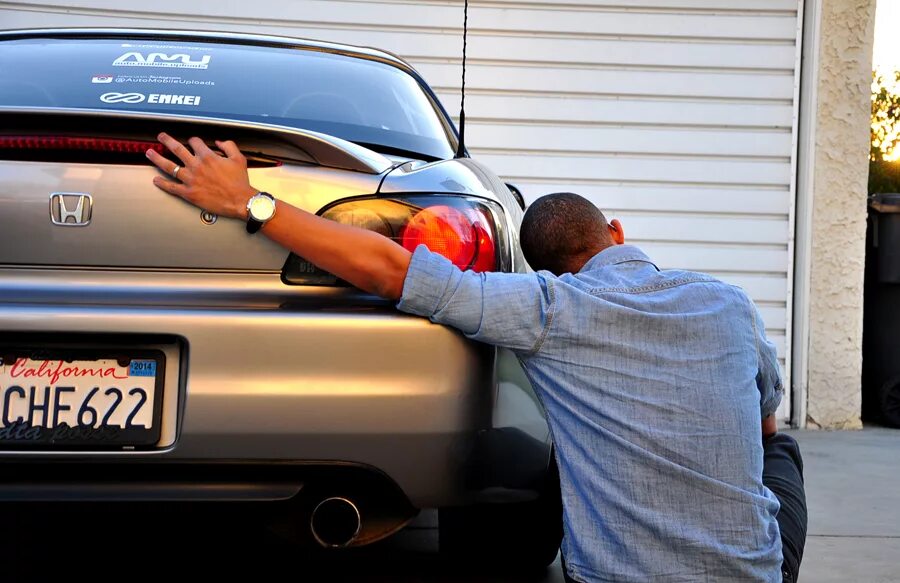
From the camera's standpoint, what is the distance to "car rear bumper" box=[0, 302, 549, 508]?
2.15 m

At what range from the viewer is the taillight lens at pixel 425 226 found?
228 centimetres

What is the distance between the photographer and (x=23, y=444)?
2.14 m

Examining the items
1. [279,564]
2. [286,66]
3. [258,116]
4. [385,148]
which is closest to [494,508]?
[279,564]

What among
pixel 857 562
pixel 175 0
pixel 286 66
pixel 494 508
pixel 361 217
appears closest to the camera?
pixel 361 217

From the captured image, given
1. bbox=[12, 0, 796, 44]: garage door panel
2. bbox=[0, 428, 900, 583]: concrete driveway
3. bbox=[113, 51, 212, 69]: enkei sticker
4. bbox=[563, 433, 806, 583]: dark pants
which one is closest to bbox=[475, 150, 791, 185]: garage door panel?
bbox=[12, 0, 796, 44]: garage door panel

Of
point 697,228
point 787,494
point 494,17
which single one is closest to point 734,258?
point 697,228

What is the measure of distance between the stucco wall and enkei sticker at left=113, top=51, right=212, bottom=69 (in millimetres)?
4807

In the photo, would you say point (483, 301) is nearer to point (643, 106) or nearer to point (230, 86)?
point (230, 86)

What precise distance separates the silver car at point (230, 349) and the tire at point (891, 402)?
5.09 m

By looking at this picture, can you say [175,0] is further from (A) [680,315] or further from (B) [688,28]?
(A) [680,315]

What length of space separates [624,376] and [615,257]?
26 cm

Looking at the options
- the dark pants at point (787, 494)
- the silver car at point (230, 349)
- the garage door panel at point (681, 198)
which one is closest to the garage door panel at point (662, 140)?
the garage door panel at point (681, 198)

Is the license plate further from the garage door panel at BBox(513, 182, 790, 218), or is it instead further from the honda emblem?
the garage door panel at BBox(513, 182, 790, 218)

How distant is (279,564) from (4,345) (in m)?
1.40
